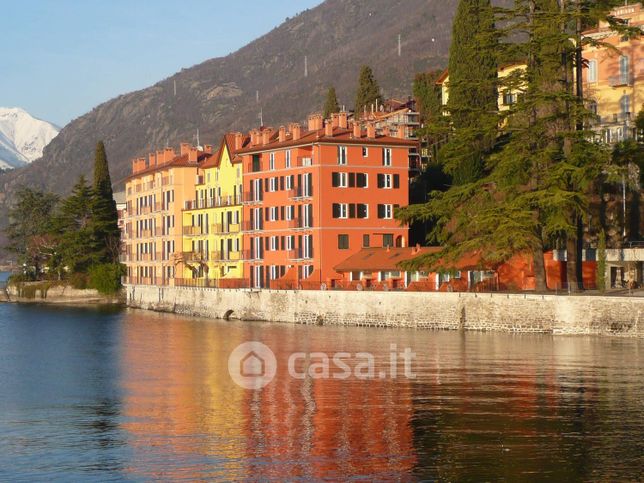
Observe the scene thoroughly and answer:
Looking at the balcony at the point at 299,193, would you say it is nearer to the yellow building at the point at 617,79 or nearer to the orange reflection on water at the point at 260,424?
the yellow building at the point at 617,79

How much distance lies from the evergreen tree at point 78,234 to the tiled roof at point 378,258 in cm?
4963

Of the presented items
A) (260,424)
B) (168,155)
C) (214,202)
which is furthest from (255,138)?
(260,424)

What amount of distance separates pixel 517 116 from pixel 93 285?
221 feet

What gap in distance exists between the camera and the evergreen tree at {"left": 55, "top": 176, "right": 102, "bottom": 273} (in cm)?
13127

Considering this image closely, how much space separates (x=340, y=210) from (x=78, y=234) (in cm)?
4907

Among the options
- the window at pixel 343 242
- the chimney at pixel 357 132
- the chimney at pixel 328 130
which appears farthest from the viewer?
the chimney at pixel 357 132

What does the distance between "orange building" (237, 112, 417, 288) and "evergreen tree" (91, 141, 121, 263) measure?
4039 centimetres

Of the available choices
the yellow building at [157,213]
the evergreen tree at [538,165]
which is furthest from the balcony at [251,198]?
the evergreen tree at [538,165]

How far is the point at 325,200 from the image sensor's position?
91188 millimetres

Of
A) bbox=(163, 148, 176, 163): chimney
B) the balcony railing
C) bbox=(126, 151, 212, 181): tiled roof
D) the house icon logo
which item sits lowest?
the house icon logo

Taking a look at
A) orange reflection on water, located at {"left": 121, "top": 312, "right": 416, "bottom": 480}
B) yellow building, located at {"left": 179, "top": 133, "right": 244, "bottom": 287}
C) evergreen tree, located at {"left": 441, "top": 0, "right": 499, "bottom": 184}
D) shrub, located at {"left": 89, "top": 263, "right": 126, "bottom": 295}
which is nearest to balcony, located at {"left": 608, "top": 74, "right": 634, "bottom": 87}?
evergreen tree, located at {"left": 441, "top": 0, "right": 499, "bottom": 184}

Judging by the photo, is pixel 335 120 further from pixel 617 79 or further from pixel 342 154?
pixel 617 79

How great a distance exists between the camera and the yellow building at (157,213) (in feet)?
384

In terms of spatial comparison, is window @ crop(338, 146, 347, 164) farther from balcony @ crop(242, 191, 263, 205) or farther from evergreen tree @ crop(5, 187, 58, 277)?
evergreen tree @ crop(5, 187, 58, 277)
